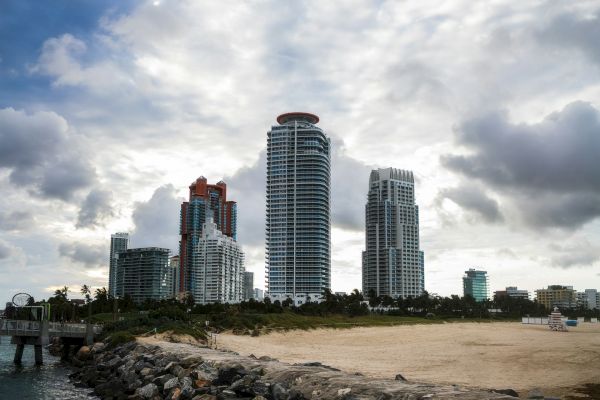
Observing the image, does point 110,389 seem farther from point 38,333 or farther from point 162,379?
point 38,333

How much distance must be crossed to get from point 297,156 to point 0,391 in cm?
15944

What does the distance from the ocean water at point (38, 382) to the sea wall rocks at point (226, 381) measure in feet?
4.31

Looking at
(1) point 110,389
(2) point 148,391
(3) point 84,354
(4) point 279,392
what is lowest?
(3) point 84,354

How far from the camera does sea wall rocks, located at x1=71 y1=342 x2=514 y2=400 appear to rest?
60.6ft

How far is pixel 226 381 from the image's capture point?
1019 inches

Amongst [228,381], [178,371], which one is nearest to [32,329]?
[178,371]

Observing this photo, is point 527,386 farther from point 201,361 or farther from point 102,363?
point 102,363

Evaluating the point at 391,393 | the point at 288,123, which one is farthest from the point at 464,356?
the point at 288,123

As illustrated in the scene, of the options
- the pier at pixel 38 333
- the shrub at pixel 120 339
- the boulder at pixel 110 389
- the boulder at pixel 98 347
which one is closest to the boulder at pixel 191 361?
the boulder at pixel 110 389

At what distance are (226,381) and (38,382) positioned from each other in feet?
74.8

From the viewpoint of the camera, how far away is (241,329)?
69125 mm

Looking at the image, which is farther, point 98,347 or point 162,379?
point 98,347

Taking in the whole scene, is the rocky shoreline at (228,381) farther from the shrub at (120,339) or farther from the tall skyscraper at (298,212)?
the tall skyscraper at (298,212)

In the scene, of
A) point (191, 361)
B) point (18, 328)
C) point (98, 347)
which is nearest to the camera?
point (191, 361)
